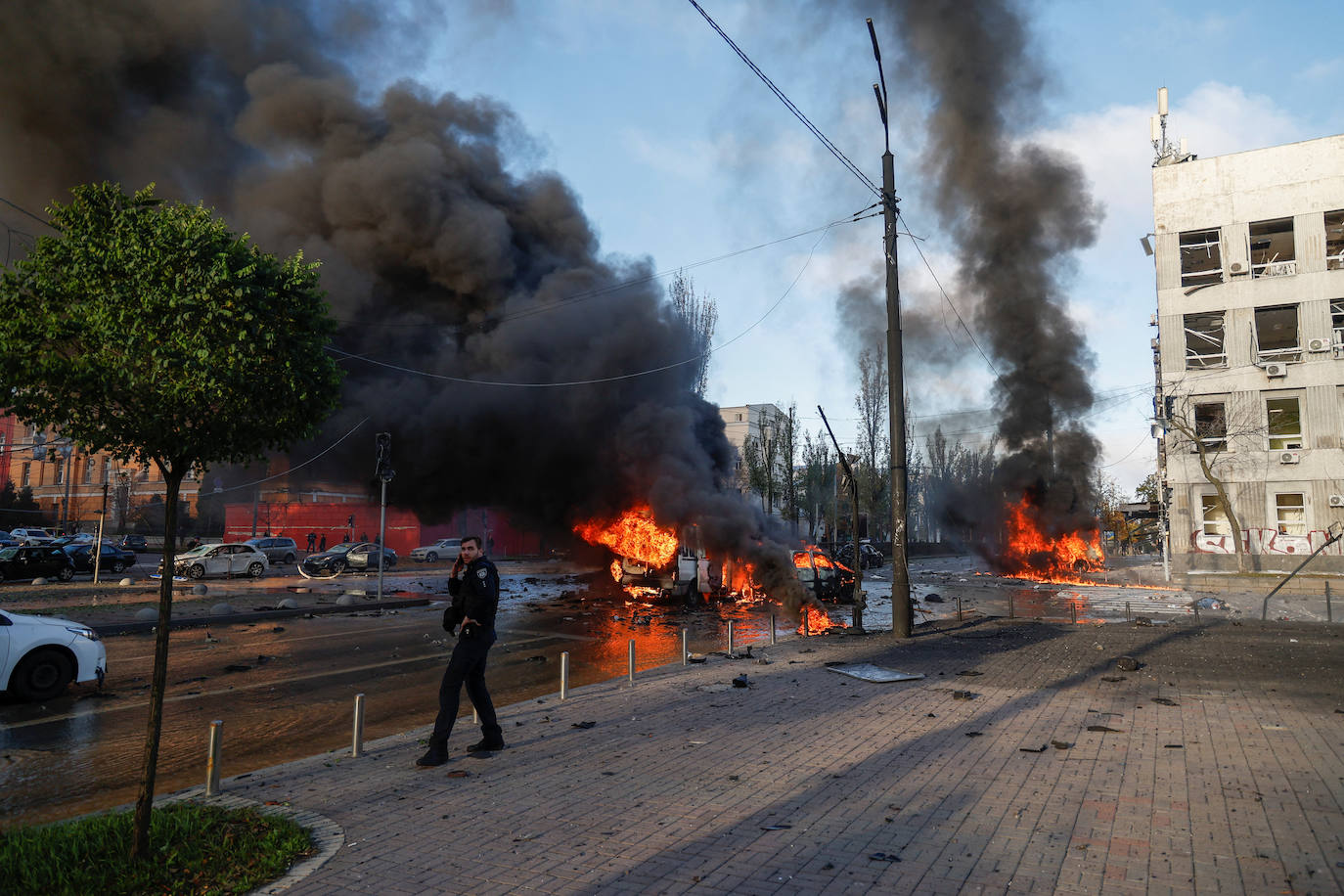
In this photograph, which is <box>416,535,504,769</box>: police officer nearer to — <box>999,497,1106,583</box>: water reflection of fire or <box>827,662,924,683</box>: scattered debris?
<box>827,662,924,683</box>: scattered debris

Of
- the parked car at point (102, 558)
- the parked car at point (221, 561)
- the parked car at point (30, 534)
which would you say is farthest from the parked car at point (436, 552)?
the parked car at point (30, 534)

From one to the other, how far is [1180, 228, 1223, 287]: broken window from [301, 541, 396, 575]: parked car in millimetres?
32499

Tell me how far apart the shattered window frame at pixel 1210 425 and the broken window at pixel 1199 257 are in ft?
14.4

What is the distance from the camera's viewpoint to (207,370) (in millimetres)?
3752

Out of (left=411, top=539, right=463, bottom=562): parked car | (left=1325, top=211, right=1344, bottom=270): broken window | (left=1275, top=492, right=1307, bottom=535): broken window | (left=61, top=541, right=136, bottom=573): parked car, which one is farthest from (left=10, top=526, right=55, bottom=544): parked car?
(left=1325, top=211, right=1344, bottom=270): broken window

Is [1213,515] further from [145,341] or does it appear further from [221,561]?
[221,561]

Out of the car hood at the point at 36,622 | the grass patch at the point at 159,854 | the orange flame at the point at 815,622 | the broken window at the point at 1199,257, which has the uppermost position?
the broken window at the point at 1199,257

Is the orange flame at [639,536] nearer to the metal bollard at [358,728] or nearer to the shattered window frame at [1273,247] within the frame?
the metal bollard at [358,728]

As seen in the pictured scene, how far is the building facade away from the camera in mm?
24625

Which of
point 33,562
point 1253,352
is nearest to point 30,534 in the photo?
point 33,562

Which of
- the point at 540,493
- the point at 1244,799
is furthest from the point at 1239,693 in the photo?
the point at 540,493

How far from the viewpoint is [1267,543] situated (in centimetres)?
2480

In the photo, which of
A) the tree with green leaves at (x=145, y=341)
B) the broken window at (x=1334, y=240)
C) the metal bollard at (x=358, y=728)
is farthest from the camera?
the broken window at (x=1334, y=240)

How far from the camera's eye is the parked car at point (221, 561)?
2719 cm
